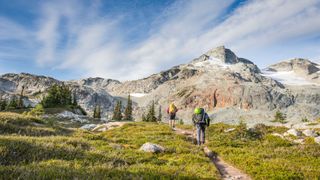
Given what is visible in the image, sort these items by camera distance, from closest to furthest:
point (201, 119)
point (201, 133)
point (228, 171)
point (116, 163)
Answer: point (116, 163) → point (228, 171) → point (201, 119) → point (201, 133)

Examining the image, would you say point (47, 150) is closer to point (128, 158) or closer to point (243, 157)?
point (128, 158)

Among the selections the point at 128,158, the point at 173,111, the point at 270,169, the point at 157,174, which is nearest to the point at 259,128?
the point at 173,111

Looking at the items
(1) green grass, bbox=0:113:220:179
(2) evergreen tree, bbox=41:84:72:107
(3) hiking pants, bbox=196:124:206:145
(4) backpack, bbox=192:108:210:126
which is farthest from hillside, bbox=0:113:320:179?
(2) evergreen tree, bbox=41:84:72:107

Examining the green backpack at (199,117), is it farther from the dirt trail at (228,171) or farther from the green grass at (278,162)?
the dirt trail at (228,171)

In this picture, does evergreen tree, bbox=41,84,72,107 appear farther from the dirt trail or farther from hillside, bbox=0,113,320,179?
the dirt trail

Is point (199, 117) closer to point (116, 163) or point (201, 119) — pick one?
point (201, 119)

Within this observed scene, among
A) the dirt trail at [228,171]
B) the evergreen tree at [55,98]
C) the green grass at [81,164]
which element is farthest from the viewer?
the evergreen tree at [55,98]

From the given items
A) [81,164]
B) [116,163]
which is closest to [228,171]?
[116,163]

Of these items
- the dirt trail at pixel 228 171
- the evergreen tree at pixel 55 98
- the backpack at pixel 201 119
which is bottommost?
the dirt trail at pixel 228 171

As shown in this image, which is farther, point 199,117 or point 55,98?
point 55,98

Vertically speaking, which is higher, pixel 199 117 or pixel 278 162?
pixel 199 117

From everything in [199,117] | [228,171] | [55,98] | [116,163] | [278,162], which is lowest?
[228,171]

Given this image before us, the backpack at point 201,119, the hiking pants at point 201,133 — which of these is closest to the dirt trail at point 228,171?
the hiking pants at point 201,133

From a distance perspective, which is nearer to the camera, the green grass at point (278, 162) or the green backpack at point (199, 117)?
the green grass at point (278, 162)
